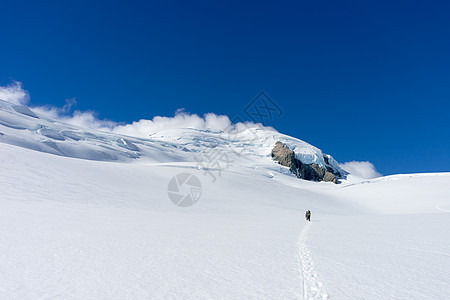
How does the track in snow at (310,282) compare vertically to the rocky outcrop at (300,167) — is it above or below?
below

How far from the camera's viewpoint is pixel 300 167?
14625 cm

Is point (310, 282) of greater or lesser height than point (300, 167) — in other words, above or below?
below

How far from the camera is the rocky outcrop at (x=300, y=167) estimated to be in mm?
137625

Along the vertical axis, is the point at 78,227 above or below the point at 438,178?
below

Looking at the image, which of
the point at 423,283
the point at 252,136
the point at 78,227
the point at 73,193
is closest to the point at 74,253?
the point at 78,227

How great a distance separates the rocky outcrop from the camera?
137625 mm

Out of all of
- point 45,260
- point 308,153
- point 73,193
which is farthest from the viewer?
point 308,153

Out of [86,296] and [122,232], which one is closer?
[86,296]

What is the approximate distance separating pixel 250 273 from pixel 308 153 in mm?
161479

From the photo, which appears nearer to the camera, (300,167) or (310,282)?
(310,282)

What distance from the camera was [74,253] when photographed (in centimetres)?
595

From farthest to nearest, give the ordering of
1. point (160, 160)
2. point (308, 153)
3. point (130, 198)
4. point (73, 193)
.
A: point (308, 153)
point (160, 160)
point (130, 198)
point (73, 193)

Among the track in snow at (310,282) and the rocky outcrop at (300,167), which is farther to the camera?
the rocky outcrop at (300,167)

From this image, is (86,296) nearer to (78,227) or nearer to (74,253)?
(74,253)
